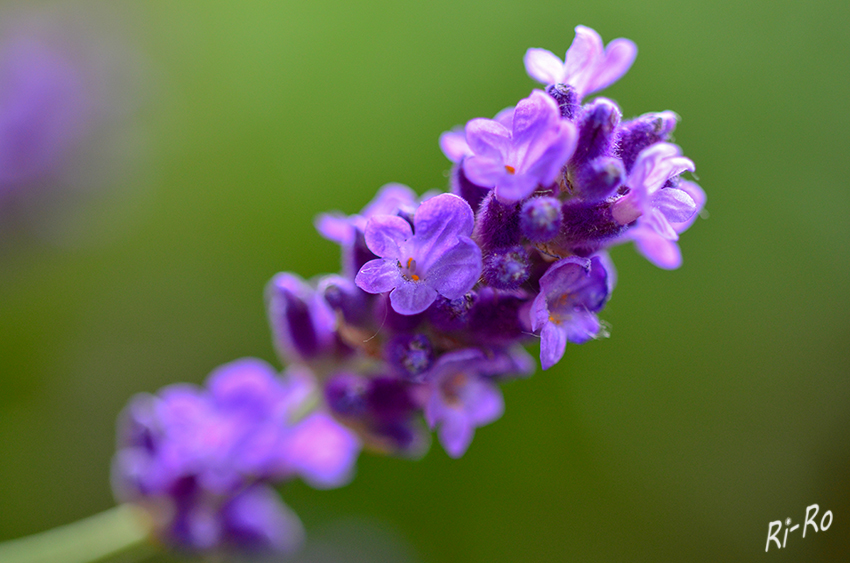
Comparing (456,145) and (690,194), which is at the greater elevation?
(456,145)

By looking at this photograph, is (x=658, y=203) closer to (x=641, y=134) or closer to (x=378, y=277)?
(x=641, y=134)

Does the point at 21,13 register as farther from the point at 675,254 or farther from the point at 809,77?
the point at 809,77

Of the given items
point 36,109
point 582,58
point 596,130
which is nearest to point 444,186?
point 36,109

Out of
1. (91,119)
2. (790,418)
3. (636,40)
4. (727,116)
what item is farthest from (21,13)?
(790,418)

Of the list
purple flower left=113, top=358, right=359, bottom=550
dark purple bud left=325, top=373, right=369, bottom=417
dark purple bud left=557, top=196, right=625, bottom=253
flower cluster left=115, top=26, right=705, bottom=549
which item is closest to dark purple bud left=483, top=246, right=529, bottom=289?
flower cluster left=115, top=26, right=705, bottom=549

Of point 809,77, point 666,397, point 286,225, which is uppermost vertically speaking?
point 809,77
